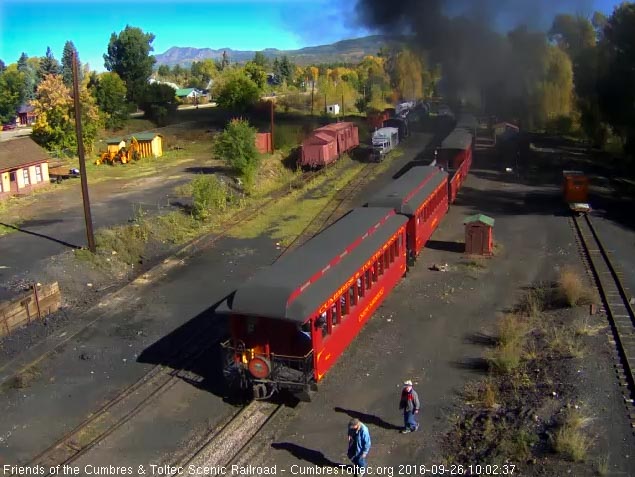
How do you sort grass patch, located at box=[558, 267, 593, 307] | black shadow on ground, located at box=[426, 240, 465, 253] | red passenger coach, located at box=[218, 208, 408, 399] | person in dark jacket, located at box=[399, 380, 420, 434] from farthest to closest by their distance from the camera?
black shadow on ground, located at box=[426, 240, 465, 253] < grass patch, located at box=[558, 267, 593, 307] < red passenger coach, located at box=[218, 208, 408, 399] < person in dark jacket, located at box=[399, 380, 420, 434]

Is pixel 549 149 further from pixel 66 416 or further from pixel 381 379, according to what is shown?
pixel 66 416

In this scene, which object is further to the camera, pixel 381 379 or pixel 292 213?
pixel 292 213

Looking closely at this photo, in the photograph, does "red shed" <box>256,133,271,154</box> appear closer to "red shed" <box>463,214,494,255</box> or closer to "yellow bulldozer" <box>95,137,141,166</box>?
"yellow bulldozer" <box>95,137,141,166</box>

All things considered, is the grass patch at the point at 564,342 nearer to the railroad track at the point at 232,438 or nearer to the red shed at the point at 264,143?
the railroad track at the point at 232,438

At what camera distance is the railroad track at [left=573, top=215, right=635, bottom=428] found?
1463 centimetres

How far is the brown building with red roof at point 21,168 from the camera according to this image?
3681 cm

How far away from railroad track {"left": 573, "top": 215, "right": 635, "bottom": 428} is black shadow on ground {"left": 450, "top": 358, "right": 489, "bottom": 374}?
3.15 meters

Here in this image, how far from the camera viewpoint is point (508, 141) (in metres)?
55.7

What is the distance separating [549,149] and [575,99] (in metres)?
16.6

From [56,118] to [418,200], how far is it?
38.0 metres

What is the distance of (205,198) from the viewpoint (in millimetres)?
31984

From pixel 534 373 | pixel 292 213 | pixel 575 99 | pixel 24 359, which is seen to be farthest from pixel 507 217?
pixel 575 99

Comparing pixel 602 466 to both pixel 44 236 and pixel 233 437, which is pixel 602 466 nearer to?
pixel 233 437

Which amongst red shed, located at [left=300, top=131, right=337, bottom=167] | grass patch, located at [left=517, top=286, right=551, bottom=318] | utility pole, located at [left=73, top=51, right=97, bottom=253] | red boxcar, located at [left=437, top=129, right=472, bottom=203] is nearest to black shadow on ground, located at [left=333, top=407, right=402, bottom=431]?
grass patch, located at [left=517, top=286, right=551, bottom=318]
